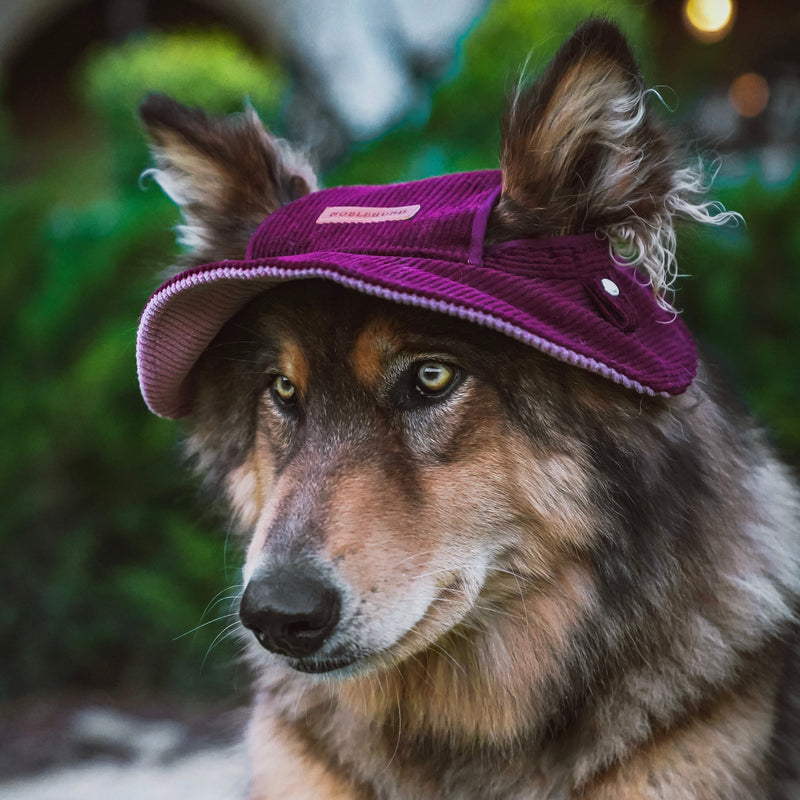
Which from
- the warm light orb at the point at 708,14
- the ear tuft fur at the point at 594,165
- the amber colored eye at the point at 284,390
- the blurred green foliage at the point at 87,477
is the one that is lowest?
the blurred green foliage at the point at 87,477

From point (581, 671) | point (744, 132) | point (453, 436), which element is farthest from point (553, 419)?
point (744, 132)

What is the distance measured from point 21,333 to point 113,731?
1.77 metres

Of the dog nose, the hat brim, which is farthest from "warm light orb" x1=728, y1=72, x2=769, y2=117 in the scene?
the dog nose

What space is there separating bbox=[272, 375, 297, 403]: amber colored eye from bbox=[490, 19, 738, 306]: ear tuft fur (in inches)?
23.5

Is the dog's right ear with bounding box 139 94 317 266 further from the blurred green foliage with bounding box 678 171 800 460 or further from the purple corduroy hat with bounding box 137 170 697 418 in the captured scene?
the blurred green foliage with bounding box 678 171 800 460

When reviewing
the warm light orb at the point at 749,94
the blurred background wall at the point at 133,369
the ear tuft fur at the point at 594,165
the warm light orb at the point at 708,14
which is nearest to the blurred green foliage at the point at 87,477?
the blurred background wall at the point at 133,369

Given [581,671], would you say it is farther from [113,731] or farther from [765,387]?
[113,731]

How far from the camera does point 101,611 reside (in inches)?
161

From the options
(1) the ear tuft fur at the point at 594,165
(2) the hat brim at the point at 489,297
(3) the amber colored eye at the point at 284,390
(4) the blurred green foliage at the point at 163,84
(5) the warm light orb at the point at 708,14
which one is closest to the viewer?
(2) the hat brim at the point at 489,297

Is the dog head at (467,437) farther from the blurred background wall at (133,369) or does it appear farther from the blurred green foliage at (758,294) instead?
the blurred green foliage at (758,294)

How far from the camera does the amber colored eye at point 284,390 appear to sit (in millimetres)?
2121

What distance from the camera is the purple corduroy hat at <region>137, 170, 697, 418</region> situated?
1684 mm

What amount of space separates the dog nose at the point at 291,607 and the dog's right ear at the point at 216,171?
35.4 inches

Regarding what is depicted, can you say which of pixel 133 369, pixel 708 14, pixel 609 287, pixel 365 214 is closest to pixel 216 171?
pixel 365 214
